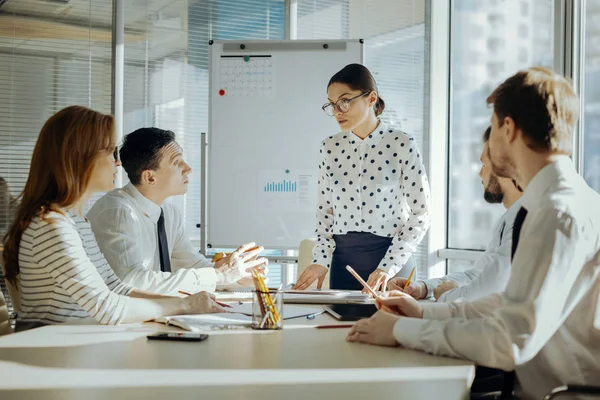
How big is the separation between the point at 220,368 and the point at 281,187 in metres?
3.22

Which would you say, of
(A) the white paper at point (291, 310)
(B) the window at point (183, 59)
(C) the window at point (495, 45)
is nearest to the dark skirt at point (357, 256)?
(A) the white paper at point (291, 310)

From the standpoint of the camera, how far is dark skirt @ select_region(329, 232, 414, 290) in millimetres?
3004

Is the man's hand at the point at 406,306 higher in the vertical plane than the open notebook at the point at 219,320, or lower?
higher

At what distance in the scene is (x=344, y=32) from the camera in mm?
5023

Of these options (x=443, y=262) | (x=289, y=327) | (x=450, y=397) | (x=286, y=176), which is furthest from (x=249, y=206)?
(x=450, y=397)

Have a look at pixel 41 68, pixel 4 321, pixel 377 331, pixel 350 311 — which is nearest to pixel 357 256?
pixel 350 311

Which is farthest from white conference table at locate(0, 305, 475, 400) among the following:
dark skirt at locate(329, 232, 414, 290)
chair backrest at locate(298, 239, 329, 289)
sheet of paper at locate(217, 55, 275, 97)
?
sheet of paper at locate(217, 55, 275, 97)

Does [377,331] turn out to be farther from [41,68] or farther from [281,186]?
[41,68]

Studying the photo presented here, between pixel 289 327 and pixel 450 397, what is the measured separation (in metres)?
0.73

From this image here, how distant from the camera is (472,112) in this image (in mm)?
4809

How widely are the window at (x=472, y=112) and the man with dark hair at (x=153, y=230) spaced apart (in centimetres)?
234

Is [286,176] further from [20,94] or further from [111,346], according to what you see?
[111,346]

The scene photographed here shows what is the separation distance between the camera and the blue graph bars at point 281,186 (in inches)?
179

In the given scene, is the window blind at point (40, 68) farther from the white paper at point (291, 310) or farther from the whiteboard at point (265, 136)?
the white paper at point (291, 310)
